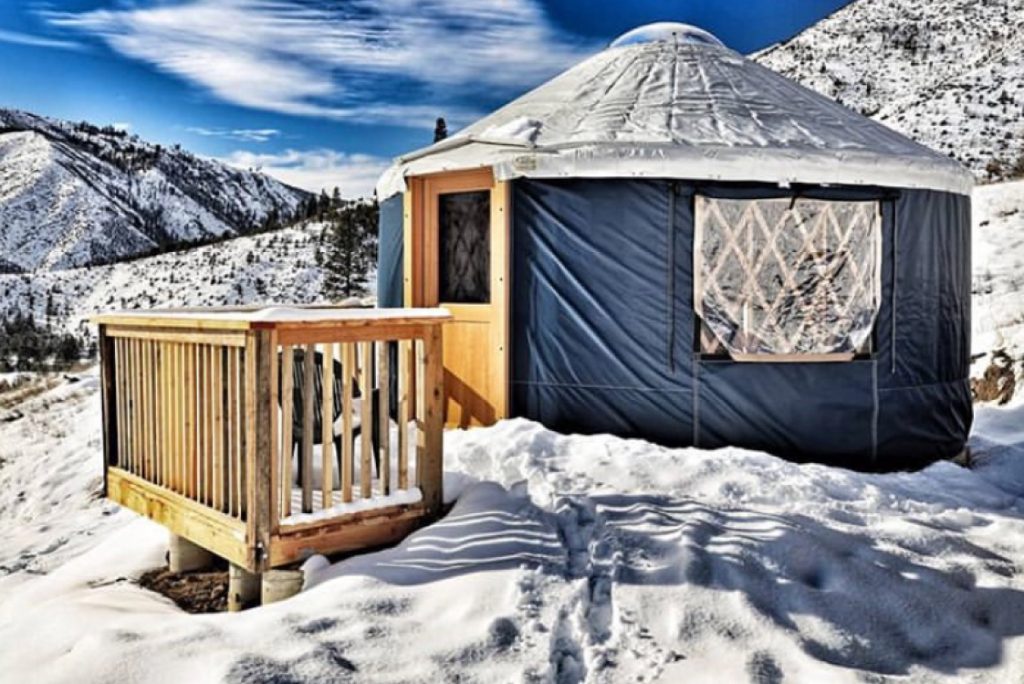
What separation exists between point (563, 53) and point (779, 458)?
674cm

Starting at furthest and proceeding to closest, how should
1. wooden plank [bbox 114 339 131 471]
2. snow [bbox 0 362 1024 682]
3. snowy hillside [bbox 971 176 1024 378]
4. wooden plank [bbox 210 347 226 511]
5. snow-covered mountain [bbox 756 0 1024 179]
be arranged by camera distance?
snow-covered mountain [bbox 756 0 1024 179]
snowy hillside [bbox 971 176 1024 378]
wooden plank [bbox 114 339 131 471]
wooden plank [bbox 210 347 226 511]
snow [bbox 0 362 1024 682]

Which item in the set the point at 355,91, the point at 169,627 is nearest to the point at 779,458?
the point at 169,627

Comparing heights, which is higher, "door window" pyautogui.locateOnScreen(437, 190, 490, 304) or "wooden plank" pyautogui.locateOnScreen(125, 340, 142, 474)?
"door window" pyautogui.locateOnScreen(437, 190, 490, 304)

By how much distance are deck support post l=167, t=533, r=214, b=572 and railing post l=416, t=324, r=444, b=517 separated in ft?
3.46

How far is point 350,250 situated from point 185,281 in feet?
15.1

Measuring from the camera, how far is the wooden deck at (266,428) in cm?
287

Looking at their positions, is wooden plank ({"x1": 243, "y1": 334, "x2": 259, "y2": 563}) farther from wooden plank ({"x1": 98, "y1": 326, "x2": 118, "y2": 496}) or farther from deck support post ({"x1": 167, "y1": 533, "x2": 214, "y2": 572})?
wooden plank ({"x1": 98, "y1": 326, "x2": 118, "y2": 496})

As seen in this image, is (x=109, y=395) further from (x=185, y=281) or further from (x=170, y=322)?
(x=185, y=281)

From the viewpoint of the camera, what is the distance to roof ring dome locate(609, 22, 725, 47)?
19.2 ft

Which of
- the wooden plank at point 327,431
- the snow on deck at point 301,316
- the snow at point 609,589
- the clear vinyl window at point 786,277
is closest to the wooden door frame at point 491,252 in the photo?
the snow at point 609,589

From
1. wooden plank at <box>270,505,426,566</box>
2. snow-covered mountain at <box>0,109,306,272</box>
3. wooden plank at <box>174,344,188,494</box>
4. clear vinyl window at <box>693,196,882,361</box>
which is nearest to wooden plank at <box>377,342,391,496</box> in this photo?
wooden plank at <box>270,505,426,566</box>

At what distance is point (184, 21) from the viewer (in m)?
17.3

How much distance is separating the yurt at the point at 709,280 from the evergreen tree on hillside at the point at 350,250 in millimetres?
10136

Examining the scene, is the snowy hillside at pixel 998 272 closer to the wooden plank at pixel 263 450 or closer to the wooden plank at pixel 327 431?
the wooden plank at pixel 327 431
